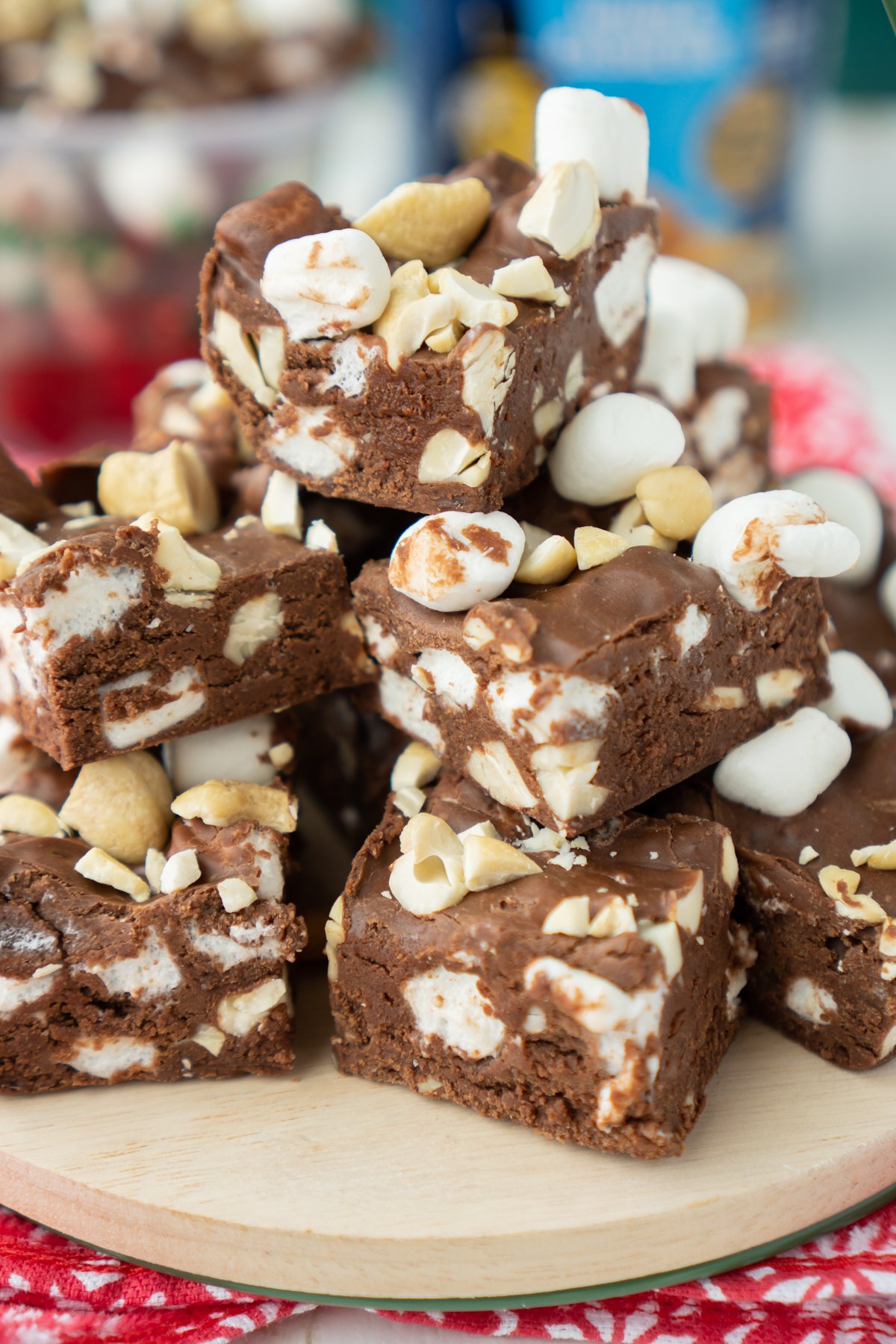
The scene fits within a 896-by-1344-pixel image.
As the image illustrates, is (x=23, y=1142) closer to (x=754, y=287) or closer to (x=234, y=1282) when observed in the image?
(x=234, y=1282)

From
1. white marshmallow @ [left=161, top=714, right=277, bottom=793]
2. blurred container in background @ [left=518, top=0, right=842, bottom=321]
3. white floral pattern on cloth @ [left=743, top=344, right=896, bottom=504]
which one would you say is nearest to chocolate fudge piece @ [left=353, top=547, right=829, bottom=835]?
white marshmallow @ [left=161, top=714, right=277, bottom=793]

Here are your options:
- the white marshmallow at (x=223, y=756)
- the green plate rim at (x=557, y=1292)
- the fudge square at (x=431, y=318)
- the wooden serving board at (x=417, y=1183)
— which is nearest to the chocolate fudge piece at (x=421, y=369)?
the fudge square at (x=431, y=318)

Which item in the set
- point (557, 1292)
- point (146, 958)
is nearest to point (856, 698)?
point (557, 1292)

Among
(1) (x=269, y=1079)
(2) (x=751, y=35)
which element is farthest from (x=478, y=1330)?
(2) (x=751, y=35)

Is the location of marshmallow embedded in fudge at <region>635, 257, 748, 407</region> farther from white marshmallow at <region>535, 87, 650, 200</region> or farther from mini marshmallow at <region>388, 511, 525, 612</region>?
mini marshmallow at <region>388, 511, 525, 612</region>

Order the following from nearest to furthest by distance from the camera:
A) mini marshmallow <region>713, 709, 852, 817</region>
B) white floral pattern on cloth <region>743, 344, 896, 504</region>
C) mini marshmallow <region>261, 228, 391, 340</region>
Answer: mini marshmallow <region>261, 228, 391, 340</region> < mini marshmallow <region>713, 709, 852, 817</region> < white floral pattern on cloth <region>743, 344, 896, 504</region>

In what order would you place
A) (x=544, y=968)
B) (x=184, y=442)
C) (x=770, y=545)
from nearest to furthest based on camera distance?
1. (x=544, y=968)
2. (x=770, y=545)
3. (x=184, y=442)

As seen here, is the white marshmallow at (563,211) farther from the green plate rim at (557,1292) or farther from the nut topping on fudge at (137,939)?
the green plate rim at (557,1292)

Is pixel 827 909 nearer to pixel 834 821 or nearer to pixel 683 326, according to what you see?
pixel 834 821
